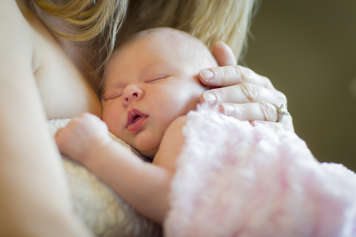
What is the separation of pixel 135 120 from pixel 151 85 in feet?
0.29

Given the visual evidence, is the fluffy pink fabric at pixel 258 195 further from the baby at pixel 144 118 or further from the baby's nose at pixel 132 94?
the baby's nose at pixel 132 94

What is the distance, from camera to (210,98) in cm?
72

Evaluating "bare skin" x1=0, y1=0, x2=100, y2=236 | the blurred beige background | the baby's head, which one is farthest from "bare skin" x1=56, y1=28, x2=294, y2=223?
the blurred beige background

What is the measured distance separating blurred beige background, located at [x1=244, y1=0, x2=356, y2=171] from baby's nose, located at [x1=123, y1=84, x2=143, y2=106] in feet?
3.53

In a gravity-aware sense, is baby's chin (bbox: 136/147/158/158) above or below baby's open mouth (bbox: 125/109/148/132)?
below

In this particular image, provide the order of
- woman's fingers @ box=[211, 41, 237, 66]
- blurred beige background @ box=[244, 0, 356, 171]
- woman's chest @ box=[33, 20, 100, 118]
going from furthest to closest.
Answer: blurred beige background @ box=[244, 0, 356, 171]
woman's fingers @ box=[211, 41, 237, 66]
woman's chest @ box=[33, 20, 100, 118]

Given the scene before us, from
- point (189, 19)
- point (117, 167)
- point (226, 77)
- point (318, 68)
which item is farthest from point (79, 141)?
point (318, 68)

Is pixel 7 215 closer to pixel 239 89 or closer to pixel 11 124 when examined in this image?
pixel 11 124

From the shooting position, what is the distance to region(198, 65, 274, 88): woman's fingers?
2.53 ft

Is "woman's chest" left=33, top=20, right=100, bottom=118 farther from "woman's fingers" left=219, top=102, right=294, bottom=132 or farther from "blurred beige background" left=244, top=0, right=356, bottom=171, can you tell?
"blurred beige background" left=244, top=0, right=356, bottom=171

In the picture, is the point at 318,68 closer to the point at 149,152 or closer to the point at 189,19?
the point at 189,19

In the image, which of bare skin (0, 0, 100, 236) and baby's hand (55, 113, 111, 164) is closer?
bare skin (0, 0, 100, 236)

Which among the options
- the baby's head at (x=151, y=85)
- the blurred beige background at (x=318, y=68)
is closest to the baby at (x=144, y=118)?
the baby's head at (x=151, y=85)

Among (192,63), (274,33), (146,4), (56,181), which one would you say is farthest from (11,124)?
(274,33)
